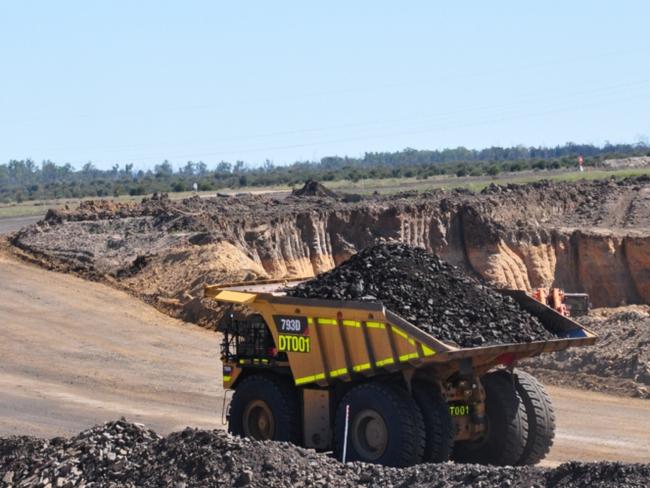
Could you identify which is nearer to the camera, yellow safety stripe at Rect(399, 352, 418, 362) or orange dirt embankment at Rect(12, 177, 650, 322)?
yellow safety stripe at Rect(399, 352, 418, 362)

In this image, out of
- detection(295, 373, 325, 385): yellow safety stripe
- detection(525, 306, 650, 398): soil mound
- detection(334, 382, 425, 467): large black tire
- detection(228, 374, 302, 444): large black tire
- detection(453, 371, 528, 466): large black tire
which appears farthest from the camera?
detection(525, 306, 650, 398): soil mound

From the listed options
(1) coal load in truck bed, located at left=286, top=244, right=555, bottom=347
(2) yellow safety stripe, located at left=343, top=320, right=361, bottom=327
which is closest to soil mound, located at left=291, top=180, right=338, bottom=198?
(1) coal load in truck bed, located at left=286, top=244, right=555, bottom=347

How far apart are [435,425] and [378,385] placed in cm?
78

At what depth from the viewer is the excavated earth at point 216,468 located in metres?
11.1

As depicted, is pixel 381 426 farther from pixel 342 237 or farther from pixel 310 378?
pixel 342 237

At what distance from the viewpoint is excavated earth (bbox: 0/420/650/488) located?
11.1 metres

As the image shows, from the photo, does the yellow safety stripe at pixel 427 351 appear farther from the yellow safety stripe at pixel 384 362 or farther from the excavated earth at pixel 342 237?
the excavated earth at pixel 342 237

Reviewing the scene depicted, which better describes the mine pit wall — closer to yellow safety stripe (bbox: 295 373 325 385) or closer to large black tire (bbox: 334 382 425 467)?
yellow safety stripe (bbox: 295 373 325 385)

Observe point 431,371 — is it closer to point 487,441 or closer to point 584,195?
point 487,441

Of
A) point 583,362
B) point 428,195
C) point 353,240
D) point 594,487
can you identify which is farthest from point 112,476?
point 428,195

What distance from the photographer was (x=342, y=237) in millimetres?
40219

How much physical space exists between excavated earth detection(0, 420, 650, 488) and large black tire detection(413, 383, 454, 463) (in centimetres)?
171

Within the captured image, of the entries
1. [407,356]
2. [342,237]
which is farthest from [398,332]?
[342,237]

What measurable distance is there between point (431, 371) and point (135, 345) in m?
12.9
